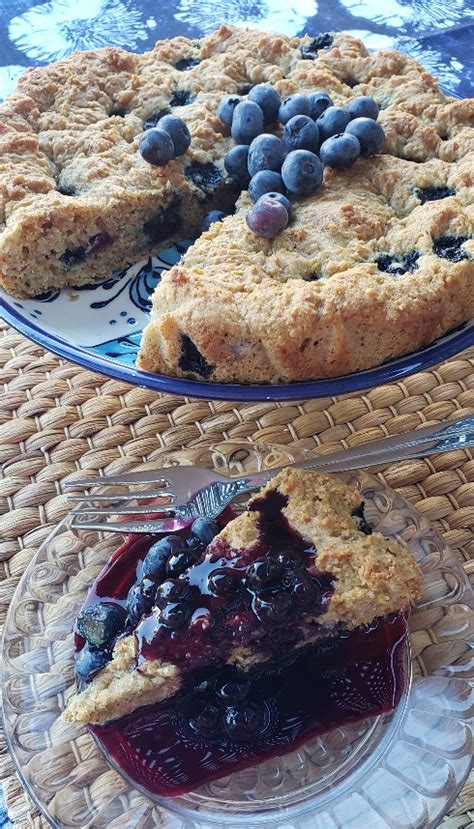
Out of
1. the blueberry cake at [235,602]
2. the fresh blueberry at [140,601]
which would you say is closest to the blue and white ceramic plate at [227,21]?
the blueberry cake at [235,602]

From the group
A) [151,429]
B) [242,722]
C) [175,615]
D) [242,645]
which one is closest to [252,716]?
[242,722]

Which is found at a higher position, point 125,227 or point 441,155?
point 441,155

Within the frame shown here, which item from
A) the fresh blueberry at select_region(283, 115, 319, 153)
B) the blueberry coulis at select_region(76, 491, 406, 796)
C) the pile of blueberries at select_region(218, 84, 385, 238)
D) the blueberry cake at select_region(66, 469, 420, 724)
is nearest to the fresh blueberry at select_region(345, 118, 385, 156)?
the pile of blueberries at select_region(218, 84, 385, 238)

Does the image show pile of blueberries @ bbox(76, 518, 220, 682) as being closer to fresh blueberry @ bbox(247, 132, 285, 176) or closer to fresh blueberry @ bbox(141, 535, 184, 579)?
fresh blueberry @ bbox(141, 535, 184, 579)

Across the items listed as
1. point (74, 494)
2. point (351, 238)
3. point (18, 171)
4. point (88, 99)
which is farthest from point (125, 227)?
point (74, 494)

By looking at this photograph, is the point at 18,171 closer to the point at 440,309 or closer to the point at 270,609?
the point at 440,309

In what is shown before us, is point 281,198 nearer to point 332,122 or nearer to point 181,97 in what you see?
point 332,122

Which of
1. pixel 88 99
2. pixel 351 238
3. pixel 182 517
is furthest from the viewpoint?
pixel 88 99

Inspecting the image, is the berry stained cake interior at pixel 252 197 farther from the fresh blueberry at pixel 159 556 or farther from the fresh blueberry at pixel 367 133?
the fresh blueberry at pixel 159 556
